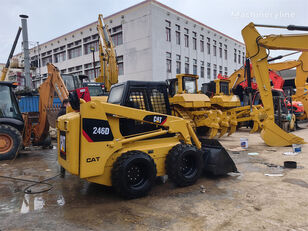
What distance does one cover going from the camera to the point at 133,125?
4.01 metres

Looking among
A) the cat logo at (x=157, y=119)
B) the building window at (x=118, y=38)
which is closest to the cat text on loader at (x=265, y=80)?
the cat logo at (x=157, y=119)

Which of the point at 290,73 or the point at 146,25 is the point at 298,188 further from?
the point at 290,73

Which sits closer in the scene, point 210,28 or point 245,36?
point 245,36

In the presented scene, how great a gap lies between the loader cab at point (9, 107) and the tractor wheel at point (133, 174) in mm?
4634

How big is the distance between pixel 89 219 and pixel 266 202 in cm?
242

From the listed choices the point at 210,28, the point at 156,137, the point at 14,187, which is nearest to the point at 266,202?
the point at 156,137

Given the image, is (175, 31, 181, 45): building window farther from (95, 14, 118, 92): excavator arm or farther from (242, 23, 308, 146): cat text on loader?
(242, 23, 308, 146): cat text on loader

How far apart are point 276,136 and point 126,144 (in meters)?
5.65

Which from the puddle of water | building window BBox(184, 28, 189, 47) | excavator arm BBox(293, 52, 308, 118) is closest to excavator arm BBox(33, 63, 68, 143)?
the puddle of water

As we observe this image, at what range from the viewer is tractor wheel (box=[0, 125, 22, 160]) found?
6.46m

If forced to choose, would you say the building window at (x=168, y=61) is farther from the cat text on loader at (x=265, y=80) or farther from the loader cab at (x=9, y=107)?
the loader cab at (x=9, y=107)

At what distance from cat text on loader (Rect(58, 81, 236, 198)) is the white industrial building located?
17264 millimetres

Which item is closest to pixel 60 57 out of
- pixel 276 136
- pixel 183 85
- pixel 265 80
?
pixel 183 85

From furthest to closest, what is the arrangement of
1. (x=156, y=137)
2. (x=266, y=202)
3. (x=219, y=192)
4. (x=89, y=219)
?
(x=156, y=137)
(x=219, y=192)
(x=266, y=202)
(x=89, y=219)
